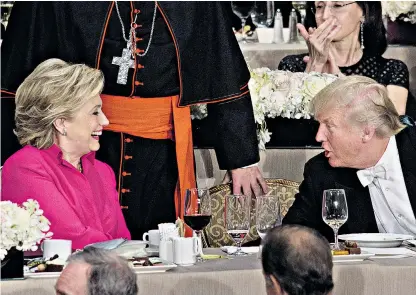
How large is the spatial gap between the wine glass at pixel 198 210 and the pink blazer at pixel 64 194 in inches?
15.7

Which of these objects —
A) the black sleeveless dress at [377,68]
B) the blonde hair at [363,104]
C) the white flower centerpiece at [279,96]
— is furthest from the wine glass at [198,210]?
the black sleeveless dress at [377,68]

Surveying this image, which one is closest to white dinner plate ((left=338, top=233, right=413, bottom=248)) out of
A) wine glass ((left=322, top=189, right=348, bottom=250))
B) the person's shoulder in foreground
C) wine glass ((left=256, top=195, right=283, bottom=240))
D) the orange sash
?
wine glass ((left=322, top=189, right=348, bottom=250))

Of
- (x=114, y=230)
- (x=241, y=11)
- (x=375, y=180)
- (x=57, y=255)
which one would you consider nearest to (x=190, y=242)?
(x=57, y=255)

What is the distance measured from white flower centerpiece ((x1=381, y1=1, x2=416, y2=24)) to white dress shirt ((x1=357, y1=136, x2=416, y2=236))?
178 centimetres

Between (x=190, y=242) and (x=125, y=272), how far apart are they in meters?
1.08

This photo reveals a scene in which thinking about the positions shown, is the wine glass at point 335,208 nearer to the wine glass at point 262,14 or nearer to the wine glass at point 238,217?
the wine glass at point 238,217

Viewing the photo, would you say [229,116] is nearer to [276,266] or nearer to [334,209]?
[334,209]

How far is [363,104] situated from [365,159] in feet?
0.65

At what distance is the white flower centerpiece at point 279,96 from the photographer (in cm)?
494

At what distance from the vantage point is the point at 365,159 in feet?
13.4

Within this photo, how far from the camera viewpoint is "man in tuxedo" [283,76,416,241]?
A: 407 centimetres

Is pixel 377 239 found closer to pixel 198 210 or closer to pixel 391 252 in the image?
pixel 391 252

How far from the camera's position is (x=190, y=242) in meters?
3.40

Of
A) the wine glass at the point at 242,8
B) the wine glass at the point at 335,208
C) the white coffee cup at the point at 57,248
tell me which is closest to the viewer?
the white coffee cup at the point at 57,248
